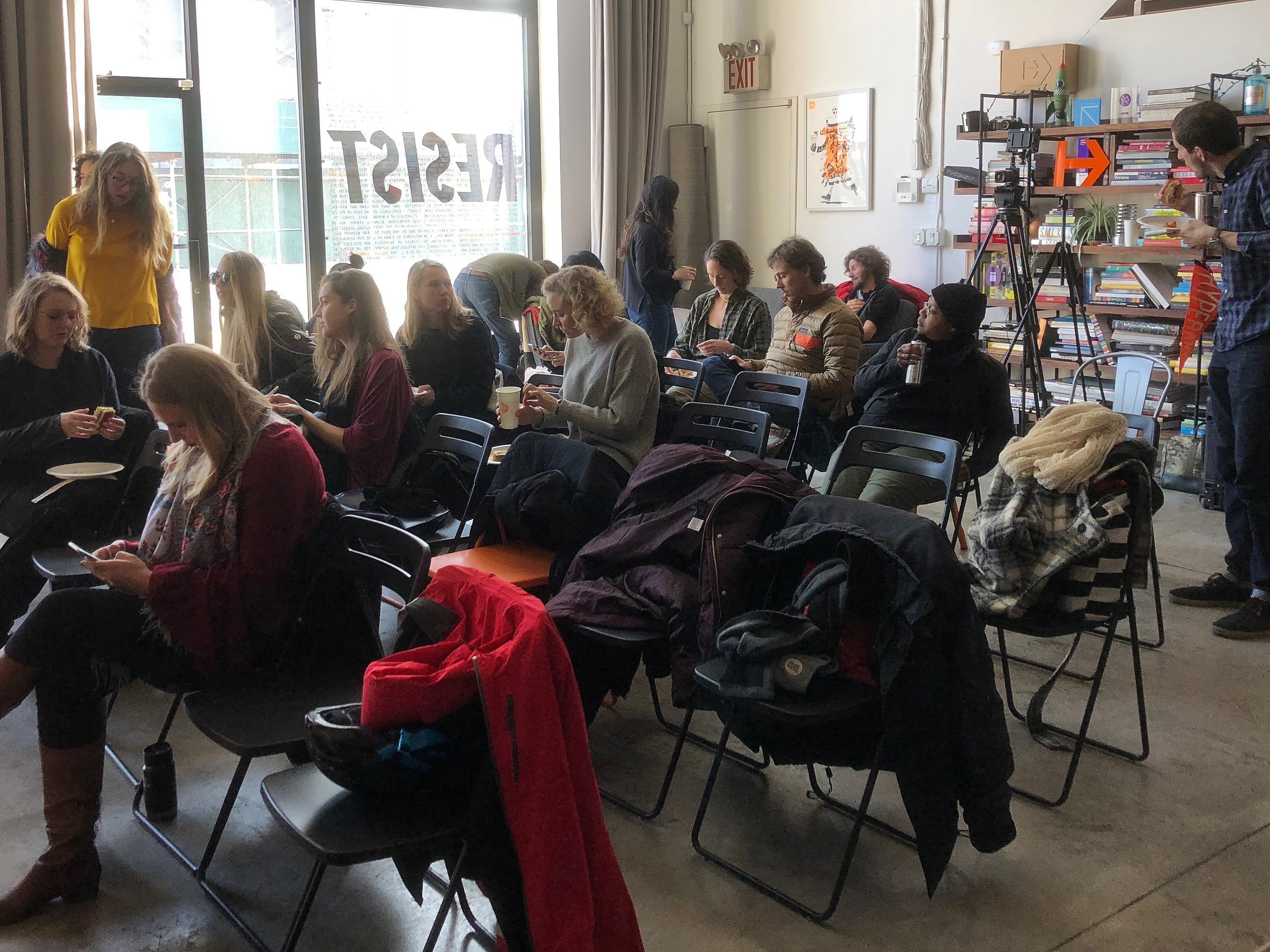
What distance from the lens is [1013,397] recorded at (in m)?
7.04

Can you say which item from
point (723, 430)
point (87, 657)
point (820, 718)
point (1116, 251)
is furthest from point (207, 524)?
point (1116, 251)

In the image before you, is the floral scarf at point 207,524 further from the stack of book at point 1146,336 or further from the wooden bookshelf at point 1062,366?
the stack of book at point 1146,336

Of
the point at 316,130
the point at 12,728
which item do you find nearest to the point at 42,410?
the point at 12,728

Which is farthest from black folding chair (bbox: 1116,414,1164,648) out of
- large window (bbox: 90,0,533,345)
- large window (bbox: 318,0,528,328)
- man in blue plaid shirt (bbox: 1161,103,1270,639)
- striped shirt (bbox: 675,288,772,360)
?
large window (bbox: 318,0,528,328)

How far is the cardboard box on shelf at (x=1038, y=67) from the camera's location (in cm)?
635

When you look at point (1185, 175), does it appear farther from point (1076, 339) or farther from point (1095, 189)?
point (1076, 339)

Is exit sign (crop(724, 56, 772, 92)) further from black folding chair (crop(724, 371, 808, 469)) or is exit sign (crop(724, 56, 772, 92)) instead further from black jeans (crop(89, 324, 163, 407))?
black jeans (crop(89, 324, 163, 407))

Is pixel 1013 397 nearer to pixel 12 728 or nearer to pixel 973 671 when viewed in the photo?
pixel 973 671

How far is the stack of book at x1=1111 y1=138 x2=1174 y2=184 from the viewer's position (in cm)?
602

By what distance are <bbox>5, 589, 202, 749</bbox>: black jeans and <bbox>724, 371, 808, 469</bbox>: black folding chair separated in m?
2.35

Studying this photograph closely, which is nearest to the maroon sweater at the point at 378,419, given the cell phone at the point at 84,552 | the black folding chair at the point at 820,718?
the cell phone at the point at 84,552

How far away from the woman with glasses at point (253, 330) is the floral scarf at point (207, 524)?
181cm

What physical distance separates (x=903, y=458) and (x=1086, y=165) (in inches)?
152

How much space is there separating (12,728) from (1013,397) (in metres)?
5.61
